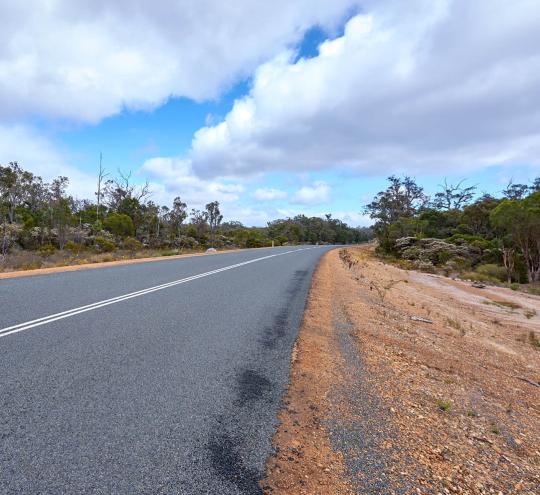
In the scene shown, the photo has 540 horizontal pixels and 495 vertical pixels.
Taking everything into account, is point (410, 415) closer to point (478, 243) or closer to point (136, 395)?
point (136, 395)

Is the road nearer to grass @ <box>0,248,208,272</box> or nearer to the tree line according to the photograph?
grass @ <box>0,248,208,272</box>

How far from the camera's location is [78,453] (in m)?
2.55

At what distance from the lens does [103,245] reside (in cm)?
3350

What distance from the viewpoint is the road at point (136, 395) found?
2416 mm

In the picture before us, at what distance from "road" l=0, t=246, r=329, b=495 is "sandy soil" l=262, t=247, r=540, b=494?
1.00 feet

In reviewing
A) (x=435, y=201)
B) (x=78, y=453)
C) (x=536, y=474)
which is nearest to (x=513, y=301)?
(x=536, y=474)

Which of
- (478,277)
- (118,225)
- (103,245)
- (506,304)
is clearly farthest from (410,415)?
(118,225)

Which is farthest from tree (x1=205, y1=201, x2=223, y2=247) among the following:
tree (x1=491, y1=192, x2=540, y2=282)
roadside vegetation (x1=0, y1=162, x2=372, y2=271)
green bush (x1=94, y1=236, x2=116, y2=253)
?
tree (x1=491, y1=192, x2=540, y2=282)

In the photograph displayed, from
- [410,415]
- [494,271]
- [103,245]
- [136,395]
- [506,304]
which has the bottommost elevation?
[506,304]

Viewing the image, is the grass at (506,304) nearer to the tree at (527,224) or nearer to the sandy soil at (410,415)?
the sandy soil at (410,415)

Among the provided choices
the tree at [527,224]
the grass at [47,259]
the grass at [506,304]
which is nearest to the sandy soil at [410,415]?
the grass at [506,304]

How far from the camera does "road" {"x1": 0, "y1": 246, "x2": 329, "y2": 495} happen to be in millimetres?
→ 2416

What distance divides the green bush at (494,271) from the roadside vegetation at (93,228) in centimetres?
2664

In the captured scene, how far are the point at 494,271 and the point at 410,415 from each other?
111 feet
